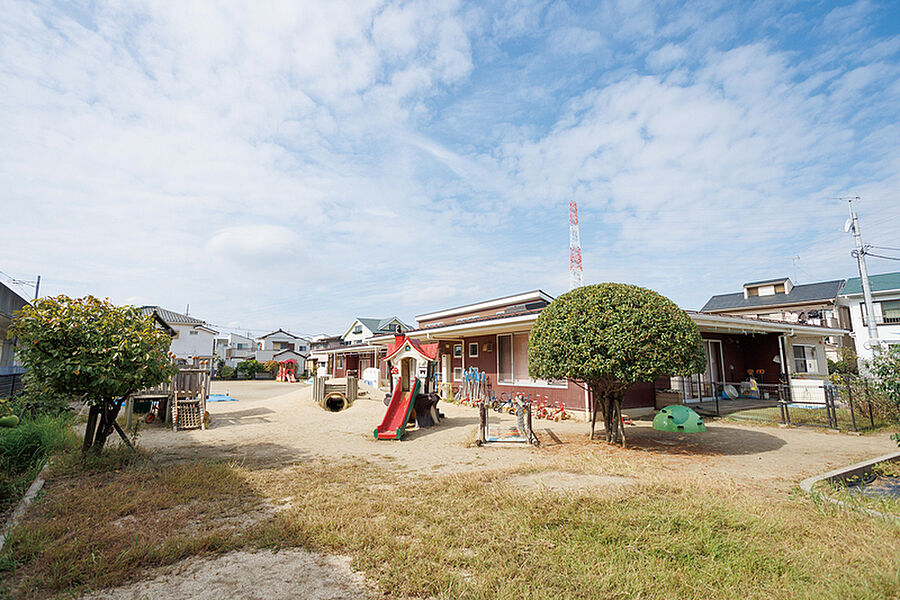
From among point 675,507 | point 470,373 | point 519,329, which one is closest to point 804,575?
point 675,507

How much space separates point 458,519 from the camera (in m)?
4.37

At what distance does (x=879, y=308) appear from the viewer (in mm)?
26172

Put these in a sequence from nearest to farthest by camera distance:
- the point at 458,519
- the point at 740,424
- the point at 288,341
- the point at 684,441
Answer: the point at 458,519, the point at 684,441, the point at 740,424, the point at 288,341

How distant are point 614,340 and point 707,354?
374 inches

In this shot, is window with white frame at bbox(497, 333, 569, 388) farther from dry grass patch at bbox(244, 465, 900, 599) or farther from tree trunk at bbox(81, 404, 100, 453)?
tree trunk at bbox(81, 404, 100, 453)

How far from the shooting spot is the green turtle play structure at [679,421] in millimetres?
8297

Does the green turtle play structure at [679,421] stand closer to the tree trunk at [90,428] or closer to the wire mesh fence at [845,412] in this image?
the wire mesh fence at [845,412]

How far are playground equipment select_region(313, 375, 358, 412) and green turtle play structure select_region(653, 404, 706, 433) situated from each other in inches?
408

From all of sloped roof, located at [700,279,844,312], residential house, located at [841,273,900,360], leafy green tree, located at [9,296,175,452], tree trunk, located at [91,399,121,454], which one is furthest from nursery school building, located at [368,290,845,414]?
sloped roof, located at [700,279,844,312]

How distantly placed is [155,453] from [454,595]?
7.34m

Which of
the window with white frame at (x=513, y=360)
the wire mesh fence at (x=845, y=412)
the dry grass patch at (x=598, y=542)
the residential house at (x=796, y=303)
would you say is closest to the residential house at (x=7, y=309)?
the dry grass patch at (x=598, y=542)

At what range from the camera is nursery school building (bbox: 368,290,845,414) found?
13.0 metres

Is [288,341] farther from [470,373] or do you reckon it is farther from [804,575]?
[804,575]

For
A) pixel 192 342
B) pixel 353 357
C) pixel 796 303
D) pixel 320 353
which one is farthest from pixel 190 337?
pixel 796 303
